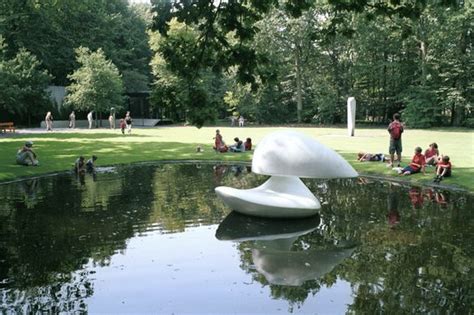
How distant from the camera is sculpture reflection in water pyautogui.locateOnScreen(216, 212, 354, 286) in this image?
848 centimetres

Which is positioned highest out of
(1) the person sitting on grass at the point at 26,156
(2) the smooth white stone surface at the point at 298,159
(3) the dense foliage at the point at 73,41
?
(3) the dense foliage at the point at 73,41

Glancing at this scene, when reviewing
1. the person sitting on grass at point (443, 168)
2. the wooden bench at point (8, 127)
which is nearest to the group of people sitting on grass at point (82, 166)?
the person sitting on grass at point (443, 168)

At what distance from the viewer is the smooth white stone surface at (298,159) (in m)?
11.7

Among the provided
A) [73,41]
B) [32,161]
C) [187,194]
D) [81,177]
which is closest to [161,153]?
[32,161]

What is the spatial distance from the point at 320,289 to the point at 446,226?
4.96 metres

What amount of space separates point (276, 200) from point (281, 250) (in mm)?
2291

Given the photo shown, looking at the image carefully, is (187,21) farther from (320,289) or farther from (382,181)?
(382,181)

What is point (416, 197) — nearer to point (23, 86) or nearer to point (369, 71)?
point (369, 71)

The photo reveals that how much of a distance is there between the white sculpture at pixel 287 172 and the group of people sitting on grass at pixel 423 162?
6.11 meters

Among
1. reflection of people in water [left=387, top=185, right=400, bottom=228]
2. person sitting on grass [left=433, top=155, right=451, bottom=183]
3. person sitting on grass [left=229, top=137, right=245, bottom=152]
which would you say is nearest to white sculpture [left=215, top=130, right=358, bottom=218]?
reflection of people in water [left=387, top=185, right=400, bottom=228]

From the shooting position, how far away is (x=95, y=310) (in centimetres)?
714

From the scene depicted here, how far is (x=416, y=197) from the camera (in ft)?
48.4

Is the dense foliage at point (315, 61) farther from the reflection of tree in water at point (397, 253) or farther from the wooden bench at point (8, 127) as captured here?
the reflection of tree in water at point (397, 253)

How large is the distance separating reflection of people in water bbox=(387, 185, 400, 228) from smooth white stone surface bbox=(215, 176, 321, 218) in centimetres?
176
